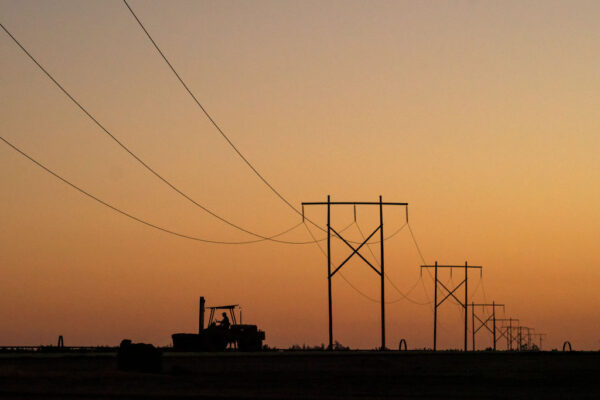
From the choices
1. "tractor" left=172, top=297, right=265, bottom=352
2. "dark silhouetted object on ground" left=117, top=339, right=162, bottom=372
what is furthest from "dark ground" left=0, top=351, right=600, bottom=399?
"tractor" left=172, top=297, right=265, bottom=352

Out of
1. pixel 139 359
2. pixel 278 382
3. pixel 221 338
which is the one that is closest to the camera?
pixel 278 382

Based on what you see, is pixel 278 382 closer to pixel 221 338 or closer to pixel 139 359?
pixel 139 359

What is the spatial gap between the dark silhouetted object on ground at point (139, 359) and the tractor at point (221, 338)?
128 feet

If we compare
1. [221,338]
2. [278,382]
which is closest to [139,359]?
[278,382]

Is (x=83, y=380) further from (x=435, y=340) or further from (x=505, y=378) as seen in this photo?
(x=435, y=340)

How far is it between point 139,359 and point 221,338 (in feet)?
133

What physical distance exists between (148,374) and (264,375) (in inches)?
177

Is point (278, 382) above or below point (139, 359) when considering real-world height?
below

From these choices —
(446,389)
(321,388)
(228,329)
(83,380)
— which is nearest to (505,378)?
(446,389)

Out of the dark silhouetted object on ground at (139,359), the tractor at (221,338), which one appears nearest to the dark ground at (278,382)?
the dark silhouetted object on ground at (139,359)

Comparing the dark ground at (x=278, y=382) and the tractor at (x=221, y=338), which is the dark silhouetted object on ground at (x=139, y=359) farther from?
the tractor at (x=221, y=338)

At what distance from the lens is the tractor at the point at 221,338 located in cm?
7412

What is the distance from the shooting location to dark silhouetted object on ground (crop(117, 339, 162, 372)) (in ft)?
114

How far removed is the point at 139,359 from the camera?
34.8 meters
